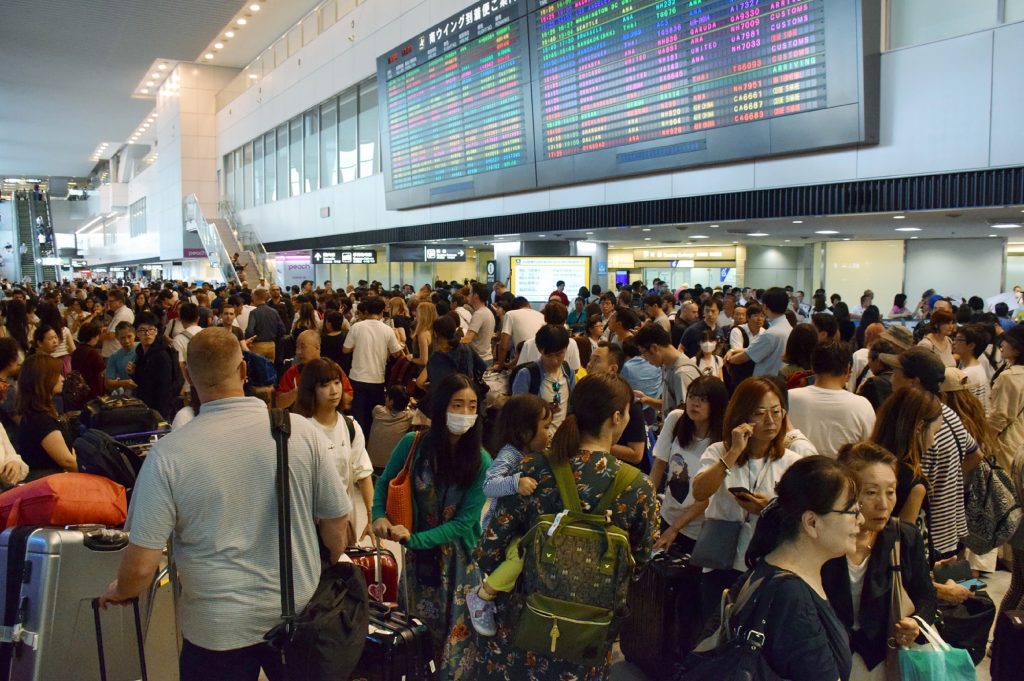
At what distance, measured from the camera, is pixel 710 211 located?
9.91m

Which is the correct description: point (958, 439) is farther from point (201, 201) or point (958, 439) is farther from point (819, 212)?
point (201, 201)

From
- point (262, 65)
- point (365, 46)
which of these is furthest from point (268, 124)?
point (365, 46)

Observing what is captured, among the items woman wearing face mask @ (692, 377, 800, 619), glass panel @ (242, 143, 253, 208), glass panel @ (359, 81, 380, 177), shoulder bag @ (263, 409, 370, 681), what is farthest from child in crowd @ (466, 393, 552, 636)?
glass panel @ (242, 143, 253, 208)

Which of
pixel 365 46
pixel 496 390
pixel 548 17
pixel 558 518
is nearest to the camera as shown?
pixel 558 518

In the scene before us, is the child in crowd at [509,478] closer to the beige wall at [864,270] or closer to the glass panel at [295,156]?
the beige wall at [864,270]

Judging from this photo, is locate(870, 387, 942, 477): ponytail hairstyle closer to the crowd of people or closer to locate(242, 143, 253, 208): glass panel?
the crowd of people

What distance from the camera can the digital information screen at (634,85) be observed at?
312 inches

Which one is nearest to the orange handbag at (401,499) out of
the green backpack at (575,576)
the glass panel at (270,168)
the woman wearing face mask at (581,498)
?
the woman wearing face mask at (581,498)

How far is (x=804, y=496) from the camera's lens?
2080mm

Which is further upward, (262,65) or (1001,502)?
(262,65)

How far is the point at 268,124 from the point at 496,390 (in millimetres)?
21809

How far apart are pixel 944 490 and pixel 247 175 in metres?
28.5

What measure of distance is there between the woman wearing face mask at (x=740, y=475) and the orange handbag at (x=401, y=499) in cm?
110

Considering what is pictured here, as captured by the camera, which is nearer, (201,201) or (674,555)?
(674,555)
